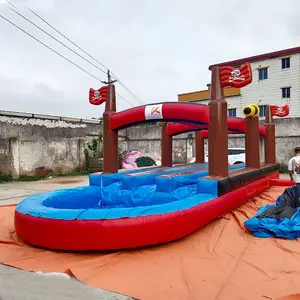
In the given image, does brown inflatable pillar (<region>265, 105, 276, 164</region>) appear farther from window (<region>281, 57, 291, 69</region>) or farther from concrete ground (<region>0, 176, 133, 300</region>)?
window (<region>281, 57, 291, 69</region>)

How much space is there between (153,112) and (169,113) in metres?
0.28

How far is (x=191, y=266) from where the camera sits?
287 centimetres

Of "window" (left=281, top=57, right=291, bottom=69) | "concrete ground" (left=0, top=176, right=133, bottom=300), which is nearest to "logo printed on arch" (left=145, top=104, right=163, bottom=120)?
"concrete ground" (left=0, top=176, right=133, bottom=300)

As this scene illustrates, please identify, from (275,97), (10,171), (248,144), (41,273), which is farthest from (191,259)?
(275,97)

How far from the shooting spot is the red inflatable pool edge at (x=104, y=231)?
318 centimetres

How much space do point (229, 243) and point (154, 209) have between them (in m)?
0.97

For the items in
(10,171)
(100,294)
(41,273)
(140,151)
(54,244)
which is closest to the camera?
(100,294)

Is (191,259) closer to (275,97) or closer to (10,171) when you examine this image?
(10,171)

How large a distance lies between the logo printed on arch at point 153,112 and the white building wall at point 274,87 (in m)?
15.9

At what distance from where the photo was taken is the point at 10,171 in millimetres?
11102

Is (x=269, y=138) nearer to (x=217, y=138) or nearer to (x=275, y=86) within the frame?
(x=217, y=138)

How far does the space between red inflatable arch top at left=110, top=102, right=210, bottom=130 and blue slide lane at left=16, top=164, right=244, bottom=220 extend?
1005 mm

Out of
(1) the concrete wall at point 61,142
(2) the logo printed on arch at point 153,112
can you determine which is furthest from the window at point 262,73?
(2) the logo printed on arch at point 153,112

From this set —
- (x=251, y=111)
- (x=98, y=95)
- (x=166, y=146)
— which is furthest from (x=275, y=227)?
(x=166, y=146)
